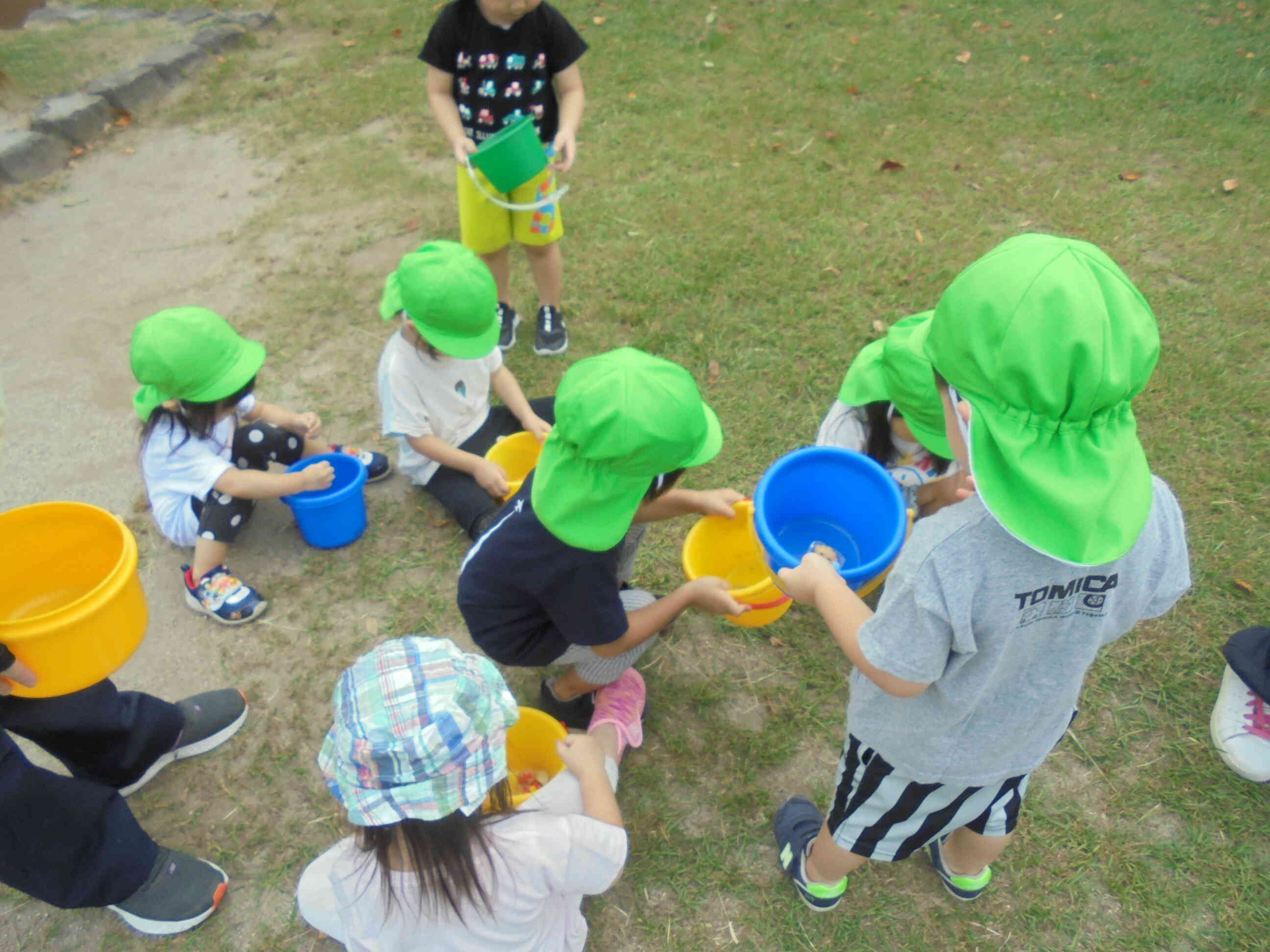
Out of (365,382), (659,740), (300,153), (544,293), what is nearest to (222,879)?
(659,740)

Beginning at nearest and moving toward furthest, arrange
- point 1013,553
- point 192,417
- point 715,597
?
point 1013,553
point 715,597
point 192,417

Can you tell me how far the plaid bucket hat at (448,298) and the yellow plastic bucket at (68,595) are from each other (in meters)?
1.05

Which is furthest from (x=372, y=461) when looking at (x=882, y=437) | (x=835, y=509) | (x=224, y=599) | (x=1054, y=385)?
(x=1054, y=385)

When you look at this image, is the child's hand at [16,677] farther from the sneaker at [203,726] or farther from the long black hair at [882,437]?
the long black hair at [882,437]

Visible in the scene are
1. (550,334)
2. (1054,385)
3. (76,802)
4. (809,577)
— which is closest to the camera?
(1054,385)

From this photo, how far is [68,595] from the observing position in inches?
85.7

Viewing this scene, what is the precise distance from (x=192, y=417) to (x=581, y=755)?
170 centimetres

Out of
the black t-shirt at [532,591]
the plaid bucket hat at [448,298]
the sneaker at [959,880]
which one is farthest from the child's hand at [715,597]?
the plaid bucket hat at [448,298]

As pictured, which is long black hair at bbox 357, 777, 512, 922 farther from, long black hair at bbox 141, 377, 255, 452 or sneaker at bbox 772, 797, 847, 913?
long black hair at bbox 141, 377, 255, 452

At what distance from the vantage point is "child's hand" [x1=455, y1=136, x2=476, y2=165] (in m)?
3.10

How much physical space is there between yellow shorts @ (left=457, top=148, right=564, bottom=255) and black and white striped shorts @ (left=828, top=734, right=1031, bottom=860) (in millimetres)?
2468

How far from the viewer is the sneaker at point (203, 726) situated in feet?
7.60

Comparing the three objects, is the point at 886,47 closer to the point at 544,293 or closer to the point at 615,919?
the point at 544,293

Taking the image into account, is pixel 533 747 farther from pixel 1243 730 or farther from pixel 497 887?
pixel 1243 730
